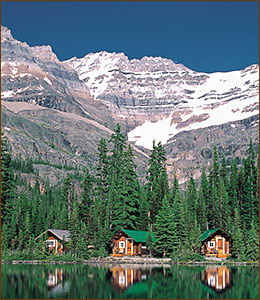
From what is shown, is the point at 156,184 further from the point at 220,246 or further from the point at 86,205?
the point at 220,246

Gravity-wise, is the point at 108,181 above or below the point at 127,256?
above

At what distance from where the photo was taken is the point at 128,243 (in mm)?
70500

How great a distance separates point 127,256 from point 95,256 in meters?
4.60

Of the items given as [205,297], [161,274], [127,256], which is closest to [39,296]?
[205,297]

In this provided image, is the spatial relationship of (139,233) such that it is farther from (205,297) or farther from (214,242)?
(205,297)

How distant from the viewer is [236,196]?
9294 cm

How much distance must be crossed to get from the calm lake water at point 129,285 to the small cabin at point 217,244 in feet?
83.2

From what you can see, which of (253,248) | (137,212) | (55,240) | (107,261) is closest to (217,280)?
(253,248)

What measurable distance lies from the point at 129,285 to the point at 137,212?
42018 mm

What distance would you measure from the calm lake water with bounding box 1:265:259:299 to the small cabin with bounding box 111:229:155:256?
23.4 meters

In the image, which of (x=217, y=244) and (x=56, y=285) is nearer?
(x=56, y=285)

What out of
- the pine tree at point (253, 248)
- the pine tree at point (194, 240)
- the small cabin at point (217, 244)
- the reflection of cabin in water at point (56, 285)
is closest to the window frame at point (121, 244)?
the pine tree at point (194, 240)

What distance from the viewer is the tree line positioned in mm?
67000

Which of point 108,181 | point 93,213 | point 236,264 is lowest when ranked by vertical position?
point 236,264
